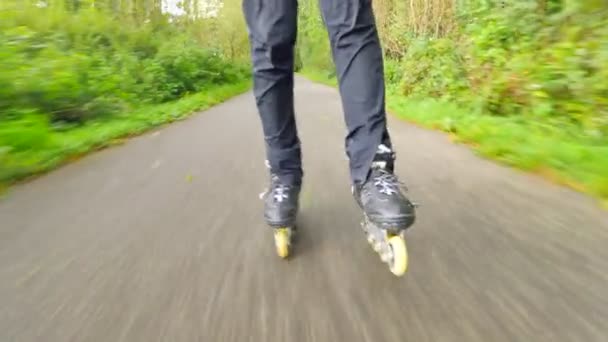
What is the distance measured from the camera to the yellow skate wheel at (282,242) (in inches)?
53.7

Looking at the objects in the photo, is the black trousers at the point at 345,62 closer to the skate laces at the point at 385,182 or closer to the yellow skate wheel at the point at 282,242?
the skate laces at the point at 385,182

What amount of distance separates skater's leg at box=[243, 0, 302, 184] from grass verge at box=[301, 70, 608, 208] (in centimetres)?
134

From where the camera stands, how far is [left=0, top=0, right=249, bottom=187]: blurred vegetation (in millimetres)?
3461

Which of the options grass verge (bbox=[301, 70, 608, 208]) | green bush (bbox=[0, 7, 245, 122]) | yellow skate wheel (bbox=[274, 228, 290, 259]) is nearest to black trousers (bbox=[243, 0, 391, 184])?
yellow skate wheel (bbox=[274, 228, 290, 259])

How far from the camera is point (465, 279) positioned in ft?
3.79

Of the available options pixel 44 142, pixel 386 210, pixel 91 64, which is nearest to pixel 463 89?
pixel 386 210

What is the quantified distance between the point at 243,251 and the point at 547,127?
2500mm

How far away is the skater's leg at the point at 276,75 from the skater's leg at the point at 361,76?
17 cm

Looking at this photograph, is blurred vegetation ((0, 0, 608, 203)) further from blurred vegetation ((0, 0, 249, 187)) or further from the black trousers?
the black trousers

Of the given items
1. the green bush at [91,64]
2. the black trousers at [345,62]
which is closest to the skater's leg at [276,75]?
the black trousers at [345,62]

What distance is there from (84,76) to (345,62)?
5663 millimetres

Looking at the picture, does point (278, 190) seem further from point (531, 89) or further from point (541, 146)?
point (531, 89)

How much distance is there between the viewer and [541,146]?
2404 millimetres

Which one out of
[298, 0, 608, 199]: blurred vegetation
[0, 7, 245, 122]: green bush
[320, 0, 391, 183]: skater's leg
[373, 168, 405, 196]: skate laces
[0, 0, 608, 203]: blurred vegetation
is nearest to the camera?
[373, 168, 405, 196]: skate laces
